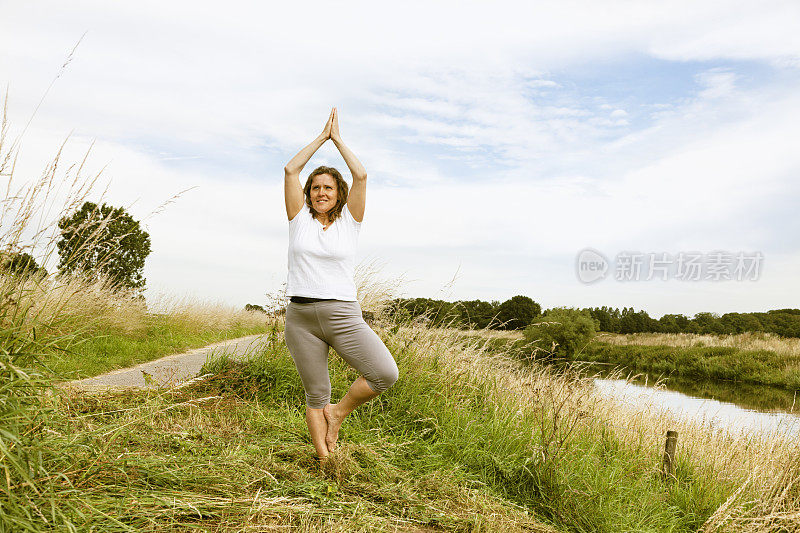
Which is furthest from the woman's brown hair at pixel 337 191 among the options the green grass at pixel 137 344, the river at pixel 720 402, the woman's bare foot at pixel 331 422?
the river at pixel 720 402

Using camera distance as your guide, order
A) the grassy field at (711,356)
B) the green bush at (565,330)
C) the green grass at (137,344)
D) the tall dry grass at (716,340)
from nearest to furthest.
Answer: the green grass at (137,344)
the green bush at (565,330)
the grassy field at (711,356)
the tall dry grass at (716,340)

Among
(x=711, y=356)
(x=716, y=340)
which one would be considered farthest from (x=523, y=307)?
(x=716, y=340)

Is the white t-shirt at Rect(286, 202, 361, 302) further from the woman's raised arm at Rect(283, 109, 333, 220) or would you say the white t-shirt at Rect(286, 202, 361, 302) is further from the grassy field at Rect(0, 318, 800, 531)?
the grassy field at Rect(0, 318, 800, 531)

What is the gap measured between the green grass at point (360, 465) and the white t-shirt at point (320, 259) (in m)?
0.99

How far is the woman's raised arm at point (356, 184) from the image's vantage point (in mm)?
3584

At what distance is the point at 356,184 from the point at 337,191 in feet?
0.59

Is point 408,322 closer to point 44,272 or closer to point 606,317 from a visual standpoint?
point 44,272

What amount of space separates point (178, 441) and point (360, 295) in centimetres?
391

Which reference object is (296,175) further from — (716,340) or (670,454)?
(716,340)

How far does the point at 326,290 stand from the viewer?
343 cm

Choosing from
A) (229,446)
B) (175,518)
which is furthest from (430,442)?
(175,518)

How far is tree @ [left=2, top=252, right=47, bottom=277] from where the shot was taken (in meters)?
2.96

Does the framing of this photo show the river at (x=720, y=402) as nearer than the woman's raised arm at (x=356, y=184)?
No

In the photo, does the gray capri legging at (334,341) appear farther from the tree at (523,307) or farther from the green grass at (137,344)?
the tree at (523,307)
